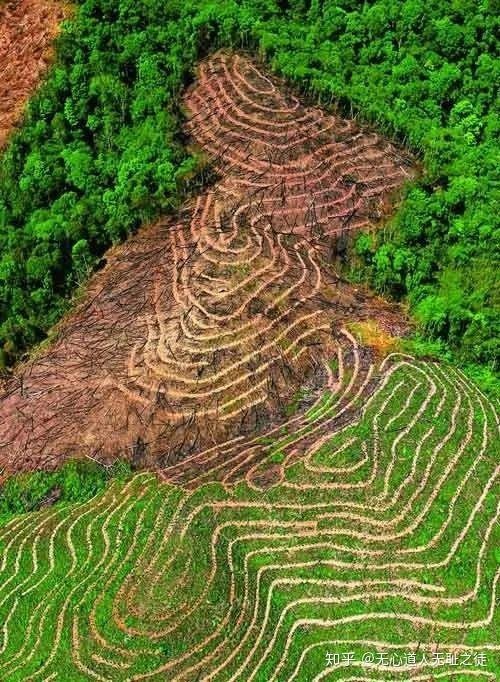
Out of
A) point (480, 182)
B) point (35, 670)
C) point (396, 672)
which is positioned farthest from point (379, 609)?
point (480, 182)

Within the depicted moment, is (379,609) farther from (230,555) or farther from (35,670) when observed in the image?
(35,670)

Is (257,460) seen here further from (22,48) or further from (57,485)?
(22,48)

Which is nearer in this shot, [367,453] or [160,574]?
[160,574]

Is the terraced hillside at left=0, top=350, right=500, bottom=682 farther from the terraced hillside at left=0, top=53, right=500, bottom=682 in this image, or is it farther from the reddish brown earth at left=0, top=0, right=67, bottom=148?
the reddish brown earth at left=0, top=0, right=67, bottom=148

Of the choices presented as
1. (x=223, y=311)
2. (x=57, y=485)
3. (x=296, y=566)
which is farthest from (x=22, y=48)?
(x=296, y=566)

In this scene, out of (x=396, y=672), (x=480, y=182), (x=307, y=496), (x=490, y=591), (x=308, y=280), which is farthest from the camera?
(x=480, y=182)
